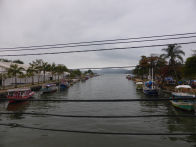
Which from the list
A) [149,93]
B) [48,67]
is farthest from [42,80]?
[149,93]

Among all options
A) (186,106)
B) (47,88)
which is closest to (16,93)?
(47,88)

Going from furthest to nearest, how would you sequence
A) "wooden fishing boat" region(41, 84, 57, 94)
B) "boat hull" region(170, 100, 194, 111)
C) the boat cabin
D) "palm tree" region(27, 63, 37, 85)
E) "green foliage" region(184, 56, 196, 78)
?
"palm tree" region(27, 63, 37, 85)
"wooden fishing boat" region(41, 84, 57, 94)
the boat cabin
"green foliage" region(184, 56, 196, 78)
"boat hull" region(170, 100, 194, 111)

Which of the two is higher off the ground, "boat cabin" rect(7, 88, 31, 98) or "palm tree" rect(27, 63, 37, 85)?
"palm tree" rect(27, 63, 37, 85)

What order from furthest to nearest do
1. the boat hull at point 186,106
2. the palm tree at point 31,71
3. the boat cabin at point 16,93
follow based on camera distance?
the palm tree at point 31,71 → the boat cabin at point 16,93 → the boat hull at point 186,106

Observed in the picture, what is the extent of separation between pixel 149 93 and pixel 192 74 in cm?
998

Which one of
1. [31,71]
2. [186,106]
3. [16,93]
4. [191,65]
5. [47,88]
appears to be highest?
[31,71]

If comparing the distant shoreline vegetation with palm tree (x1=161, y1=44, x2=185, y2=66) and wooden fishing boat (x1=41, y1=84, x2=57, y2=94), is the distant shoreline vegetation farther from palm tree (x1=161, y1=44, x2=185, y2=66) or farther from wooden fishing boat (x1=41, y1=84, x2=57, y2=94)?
wooden fishing boat (x1=41, y1=84, x2=57, y2=94)

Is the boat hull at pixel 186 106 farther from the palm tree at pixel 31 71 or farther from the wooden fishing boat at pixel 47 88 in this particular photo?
the palm tree at pixel 31 71

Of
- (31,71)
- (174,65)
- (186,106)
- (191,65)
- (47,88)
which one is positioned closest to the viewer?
(186,106)

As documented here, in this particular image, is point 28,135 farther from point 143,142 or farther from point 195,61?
point 195,61

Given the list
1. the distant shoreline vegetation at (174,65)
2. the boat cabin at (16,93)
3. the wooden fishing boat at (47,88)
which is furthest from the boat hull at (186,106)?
the wooden fishing boat at (47,88)

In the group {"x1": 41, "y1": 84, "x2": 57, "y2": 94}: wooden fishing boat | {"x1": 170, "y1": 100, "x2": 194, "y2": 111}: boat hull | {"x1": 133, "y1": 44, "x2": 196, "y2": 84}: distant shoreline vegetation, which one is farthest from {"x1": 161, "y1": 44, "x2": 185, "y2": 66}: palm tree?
{"x1": 41, "y1": 84, "x2": 57, "y2": 94}: wooden fishing boat

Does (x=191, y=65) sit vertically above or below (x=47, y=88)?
above

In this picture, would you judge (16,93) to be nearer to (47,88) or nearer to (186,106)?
(47,88)
